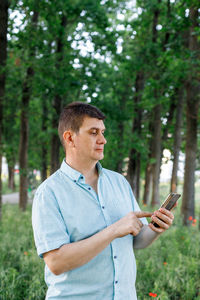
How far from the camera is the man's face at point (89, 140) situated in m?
1.87

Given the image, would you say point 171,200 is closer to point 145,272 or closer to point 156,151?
point 145,272

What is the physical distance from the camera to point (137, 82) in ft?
42.3

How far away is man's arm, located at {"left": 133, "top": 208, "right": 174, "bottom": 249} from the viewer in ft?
5.64

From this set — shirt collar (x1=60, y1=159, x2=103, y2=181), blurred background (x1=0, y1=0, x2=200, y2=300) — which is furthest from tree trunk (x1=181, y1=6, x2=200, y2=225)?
shirt collar (x1=60, y1=159, x2=103, y2=181)

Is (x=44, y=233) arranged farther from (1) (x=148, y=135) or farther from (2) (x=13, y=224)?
(1) (x=148, y=135)

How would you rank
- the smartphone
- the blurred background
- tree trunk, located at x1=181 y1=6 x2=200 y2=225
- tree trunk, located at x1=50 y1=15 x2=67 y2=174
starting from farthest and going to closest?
tree trunk, located at x1=50 y1=15 x2=67 y2=174, tree trunk, located at x1=181 y1=6 x2=200 y2=225, the blurred background, the smartphone

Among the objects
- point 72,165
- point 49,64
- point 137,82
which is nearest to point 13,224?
point 49,64

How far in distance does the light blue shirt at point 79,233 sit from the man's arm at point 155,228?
0.13 m

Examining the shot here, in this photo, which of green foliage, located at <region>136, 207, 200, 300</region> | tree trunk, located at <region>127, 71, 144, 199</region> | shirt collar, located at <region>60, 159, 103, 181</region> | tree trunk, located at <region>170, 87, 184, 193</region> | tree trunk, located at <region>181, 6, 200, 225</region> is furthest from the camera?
tree trunk, located at <region>127, 71, 144, 199</region>

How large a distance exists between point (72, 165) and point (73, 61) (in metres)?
5.81

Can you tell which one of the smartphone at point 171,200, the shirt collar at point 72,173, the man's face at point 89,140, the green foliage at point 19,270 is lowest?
the green foliage at point 19,270

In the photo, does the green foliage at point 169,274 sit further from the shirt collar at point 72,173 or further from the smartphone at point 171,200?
the shirt collar at point 72,173

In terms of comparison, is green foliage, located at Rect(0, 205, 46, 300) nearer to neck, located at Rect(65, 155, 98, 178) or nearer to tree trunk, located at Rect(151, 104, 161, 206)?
neck, located at Rect(65, 155, 98, 178)

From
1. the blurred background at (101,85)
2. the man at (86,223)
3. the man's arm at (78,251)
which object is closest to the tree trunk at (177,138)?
the blurred background at (101,85)
